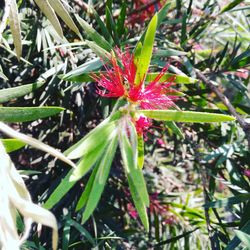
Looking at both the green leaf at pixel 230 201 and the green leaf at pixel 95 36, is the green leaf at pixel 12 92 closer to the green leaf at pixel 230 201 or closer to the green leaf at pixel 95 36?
the green leaf at pixel 95 36

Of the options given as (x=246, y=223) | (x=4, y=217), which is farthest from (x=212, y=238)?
(x=4, y=217)

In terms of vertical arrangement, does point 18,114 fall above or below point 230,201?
above

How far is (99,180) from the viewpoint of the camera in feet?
2.21

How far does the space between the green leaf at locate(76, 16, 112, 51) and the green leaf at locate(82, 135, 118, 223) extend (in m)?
0.34

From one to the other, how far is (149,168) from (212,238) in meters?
0.75

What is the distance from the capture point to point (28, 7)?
1.47 m

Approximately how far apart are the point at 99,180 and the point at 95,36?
42 cm

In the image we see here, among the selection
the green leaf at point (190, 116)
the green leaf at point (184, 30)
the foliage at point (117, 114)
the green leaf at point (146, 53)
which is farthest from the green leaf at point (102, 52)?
the green leaf at point (184, 30)

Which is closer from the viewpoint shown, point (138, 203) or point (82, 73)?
point (138, 203)

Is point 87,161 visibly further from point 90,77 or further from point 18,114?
point 90,77

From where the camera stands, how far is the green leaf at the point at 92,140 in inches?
26.0

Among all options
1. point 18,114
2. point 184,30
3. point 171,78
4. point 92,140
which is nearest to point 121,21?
point 184,30

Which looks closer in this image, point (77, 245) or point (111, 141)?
point (111, 141)

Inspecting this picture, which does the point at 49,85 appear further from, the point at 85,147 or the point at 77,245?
the point at 85,147
